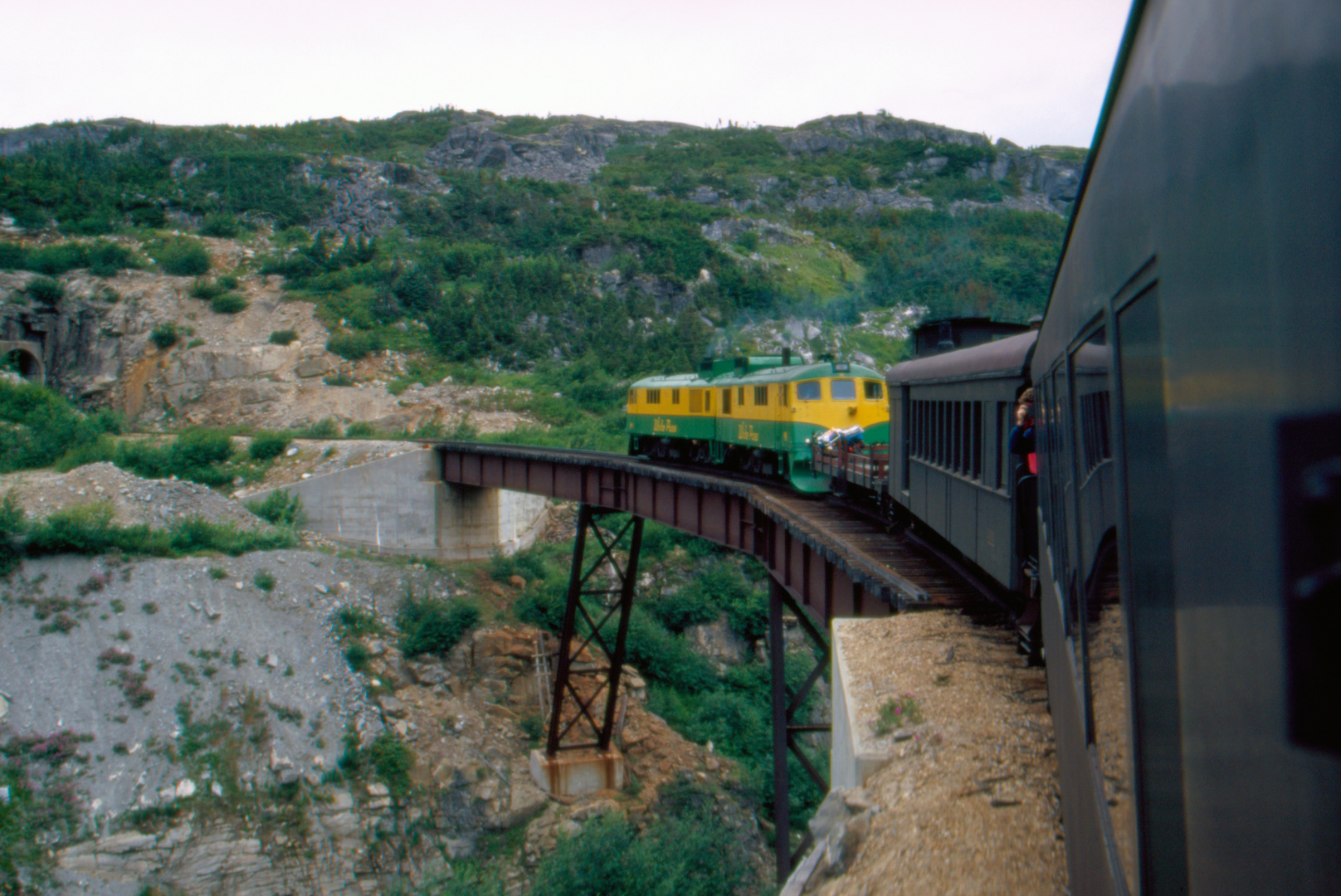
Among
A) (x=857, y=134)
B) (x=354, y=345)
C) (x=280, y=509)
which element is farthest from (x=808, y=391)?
(x=857, y=134)

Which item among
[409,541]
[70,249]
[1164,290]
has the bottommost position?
[409,541]

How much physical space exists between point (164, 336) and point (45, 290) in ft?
21.3

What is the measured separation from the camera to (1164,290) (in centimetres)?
166

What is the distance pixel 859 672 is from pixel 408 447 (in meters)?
27.8

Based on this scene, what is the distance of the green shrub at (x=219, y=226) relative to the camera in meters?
54.9

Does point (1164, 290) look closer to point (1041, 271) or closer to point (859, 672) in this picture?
point (859, 672)

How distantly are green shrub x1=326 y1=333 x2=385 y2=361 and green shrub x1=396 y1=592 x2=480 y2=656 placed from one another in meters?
21.5

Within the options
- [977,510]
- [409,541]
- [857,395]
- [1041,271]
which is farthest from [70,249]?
[1041,271]

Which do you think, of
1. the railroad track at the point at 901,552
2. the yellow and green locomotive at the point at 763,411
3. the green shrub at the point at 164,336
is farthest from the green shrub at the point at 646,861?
the green shrub at the point at 164,336

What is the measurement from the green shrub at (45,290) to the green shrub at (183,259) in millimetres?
5640

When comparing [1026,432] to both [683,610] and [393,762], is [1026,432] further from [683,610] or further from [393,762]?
[683,610]

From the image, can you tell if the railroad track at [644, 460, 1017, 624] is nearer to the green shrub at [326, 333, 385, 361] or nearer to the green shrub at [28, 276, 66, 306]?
the green shrub at [326, 333, 385, 361]

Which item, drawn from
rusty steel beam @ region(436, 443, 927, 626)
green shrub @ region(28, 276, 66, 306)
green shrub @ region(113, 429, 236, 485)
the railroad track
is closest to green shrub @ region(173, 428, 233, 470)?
green shrub @ region(113, 429, 236, 485)

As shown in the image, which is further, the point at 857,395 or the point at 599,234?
the point at 599,234
